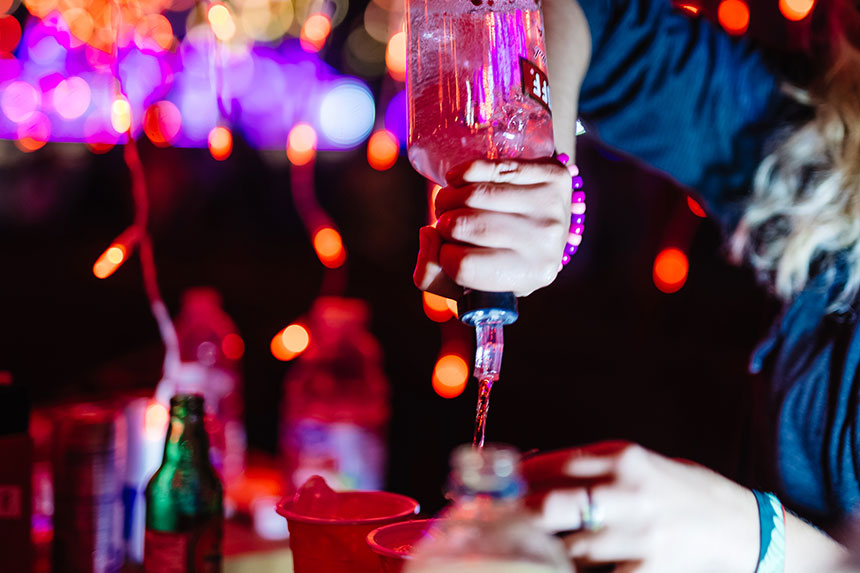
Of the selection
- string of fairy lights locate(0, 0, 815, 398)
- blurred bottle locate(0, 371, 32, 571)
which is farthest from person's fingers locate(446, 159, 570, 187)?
string of fairy lights locate(0, 0, 815, 398)

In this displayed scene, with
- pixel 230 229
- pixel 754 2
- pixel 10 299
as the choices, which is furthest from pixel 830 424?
pixel 230 229

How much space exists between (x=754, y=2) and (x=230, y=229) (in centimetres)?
540

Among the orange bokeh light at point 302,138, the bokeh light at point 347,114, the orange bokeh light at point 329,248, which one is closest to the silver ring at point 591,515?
the orange bokeh light at point 302,138

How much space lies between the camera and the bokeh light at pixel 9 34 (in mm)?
5152

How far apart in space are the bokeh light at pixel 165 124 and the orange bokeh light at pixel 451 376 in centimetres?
218

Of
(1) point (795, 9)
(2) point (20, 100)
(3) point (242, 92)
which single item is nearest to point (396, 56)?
(1) point (795, 9)

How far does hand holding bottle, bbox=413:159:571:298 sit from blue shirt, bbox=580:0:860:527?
530mm

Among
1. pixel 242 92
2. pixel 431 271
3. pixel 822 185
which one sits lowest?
pixel 431 271

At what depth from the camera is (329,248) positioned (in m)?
6.00

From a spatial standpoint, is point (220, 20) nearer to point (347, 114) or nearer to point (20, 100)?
point (347, 114)

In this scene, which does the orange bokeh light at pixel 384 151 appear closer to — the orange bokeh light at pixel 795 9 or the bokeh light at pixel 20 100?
the bokeh light at pixel 20 100

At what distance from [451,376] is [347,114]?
8.80ft

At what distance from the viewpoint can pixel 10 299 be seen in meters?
5.10

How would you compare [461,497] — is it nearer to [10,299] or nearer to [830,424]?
[830,424]
